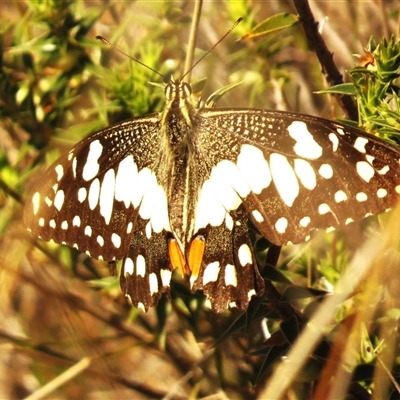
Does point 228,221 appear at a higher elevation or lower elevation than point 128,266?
higher

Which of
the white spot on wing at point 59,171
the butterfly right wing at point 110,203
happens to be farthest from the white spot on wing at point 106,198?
the white spot on wing at point 59,171

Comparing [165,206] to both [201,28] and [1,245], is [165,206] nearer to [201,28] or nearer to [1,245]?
[1,245]

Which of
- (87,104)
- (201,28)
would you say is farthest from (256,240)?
(201,28)

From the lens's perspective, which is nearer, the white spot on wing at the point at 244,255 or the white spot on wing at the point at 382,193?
the white spot on wing at the point at 382,193

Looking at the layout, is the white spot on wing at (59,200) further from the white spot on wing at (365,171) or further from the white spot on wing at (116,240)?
the white spot on wing at (365,171)

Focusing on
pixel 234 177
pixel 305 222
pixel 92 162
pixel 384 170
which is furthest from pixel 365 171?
pixel 92 162

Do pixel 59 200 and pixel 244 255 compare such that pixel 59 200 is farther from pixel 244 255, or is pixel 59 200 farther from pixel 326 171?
pixel 326 171

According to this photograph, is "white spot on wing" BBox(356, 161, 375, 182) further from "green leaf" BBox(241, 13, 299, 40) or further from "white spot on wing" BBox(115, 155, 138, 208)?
"white spot on wing" BBox(115, 155, 138, 208)
